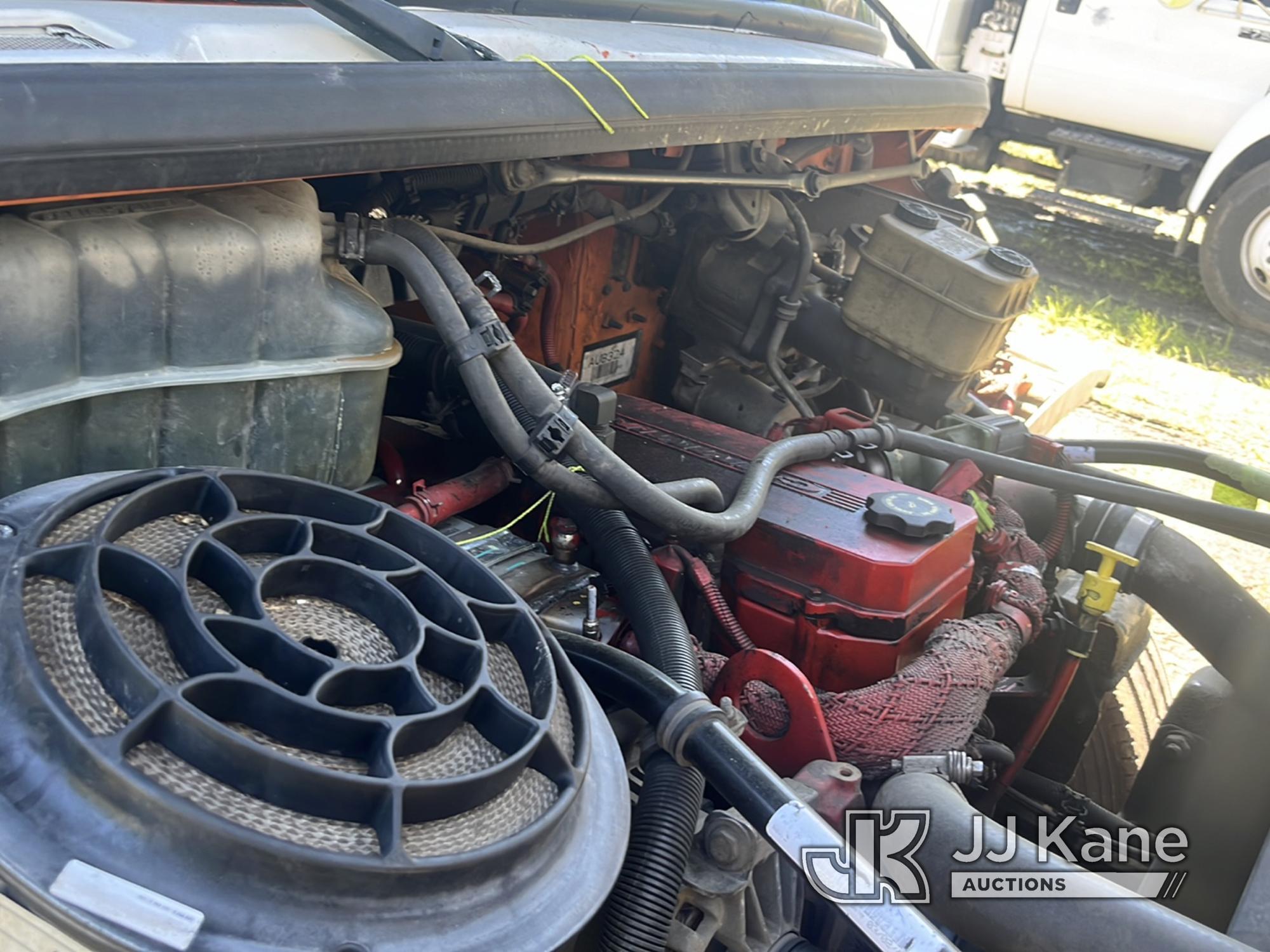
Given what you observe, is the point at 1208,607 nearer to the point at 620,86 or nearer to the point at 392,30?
the point at 620,86

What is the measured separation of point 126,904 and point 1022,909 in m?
0.90

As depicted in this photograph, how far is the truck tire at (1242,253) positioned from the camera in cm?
621

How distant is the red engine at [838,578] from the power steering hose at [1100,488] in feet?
0.81

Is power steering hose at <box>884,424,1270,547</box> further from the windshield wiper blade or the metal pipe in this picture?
the windshield wiper blade

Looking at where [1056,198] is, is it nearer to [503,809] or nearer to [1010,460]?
[1010,460]

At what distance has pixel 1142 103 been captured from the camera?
22.1 ft

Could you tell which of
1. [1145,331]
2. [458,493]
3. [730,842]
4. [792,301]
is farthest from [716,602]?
[1145,331]

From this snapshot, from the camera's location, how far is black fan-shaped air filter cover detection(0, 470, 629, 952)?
2.40 feet

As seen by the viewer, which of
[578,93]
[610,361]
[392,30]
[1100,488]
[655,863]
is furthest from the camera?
[610,361]

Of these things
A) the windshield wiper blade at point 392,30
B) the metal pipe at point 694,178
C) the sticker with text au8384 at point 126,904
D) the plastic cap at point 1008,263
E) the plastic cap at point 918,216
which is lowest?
the sticker with text au8384 at point 126,904

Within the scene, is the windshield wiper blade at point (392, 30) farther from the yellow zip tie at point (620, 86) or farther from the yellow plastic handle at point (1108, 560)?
the yellow plastic handle at point (1108, 560)

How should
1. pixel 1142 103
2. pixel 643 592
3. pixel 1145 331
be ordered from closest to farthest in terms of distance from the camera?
pixel 643 592
pixel 1145 331
pixel 1142 103

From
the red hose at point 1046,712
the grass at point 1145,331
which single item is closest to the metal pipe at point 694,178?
the red hose at point 1046,712

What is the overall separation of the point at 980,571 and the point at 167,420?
142 cm
